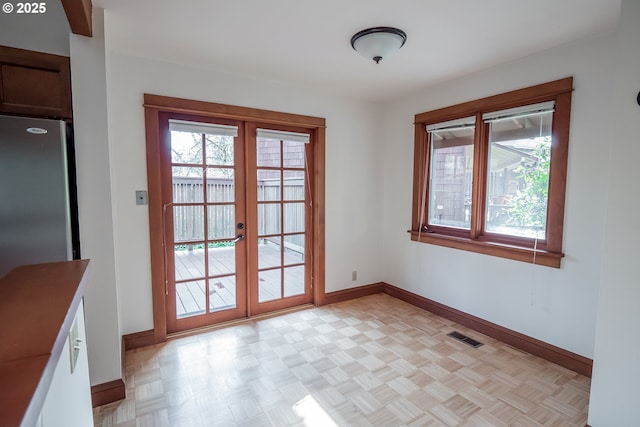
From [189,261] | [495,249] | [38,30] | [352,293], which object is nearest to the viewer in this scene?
[38,30]

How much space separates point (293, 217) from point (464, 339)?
6.97ft

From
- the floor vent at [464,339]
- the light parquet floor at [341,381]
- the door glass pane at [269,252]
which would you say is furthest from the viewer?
the door glass pane at [269,252]

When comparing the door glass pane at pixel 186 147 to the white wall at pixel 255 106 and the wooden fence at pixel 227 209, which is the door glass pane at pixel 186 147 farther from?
the white wall at pixel 255 106

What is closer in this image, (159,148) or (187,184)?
(159,148)

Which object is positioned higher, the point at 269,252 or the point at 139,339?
the point at 269,252

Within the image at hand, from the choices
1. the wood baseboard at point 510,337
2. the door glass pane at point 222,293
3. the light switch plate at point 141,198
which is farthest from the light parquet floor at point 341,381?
the light switch plate at point 141,198

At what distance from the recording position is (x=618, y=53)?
1.69 meters

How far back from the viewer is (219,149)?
3145 millimetres

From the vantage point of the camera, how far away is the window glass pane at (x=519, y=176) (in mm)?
2674

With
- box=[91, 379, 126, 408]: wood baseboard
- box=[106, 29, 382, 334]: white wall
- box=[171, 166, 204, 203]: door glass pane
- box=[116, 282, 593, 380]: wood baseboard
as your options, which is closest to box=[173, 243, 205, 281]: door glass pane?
box=[106, 29, 382, 334]: white wall

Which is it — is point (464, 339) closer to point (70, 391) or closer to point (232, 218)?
point (232, 218)

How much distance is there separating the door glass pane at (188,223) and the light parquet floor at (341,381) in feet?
3.13

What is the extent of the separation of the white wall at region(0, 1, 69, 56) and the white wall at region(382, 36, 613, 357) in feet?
10.5

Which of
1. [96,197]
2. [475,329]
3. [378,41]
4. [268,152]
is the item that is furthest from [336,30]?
[475,329]
